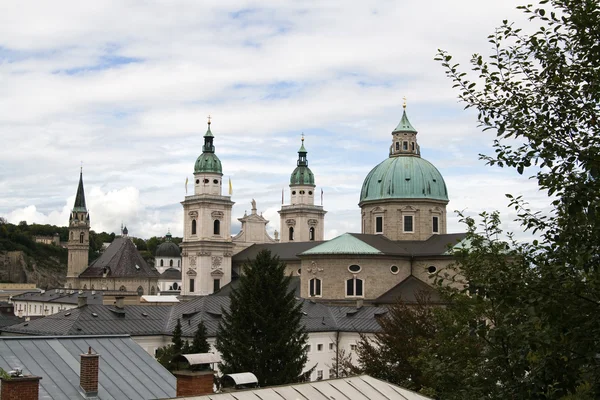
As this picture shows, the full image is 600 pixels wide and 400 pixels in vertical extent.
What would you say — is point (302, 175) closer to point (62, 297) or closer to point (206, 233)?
point (206, 233)

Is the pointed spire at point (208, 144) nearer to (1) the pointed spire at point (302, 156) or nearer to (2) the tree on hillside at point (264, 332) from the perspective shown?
(1) the pointed spire at point (302, 156)

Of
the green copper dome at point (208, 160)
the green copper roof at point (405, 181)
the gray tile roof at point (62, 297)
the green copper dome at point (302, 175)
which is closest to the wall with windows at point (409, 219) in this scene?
the green copper roof at point (405, 181)

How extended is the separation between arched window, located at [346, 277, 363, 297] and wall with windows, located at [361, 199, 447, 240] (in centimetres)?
725

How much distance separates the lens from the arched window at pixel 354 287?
207 feet

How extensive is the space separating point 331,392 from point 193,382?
12.6 feet

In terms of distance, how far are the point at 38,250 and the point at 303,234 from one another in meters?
89.3

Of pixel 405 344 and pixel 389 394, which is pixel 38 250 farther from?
pixel 389 394

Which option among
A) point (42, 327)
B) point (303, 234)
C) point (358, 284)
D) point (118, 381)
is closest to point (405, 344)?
point (118, 381)

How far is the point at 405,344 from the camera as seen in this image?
102ft

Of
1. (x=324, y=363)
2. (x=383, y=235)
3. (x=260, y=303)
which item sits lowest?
(x=324, y=363)

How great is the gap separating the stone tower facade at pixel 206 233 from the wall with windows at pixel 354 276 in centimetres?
3064

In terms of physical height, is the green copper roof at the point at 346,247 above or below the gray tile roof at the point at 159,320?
above

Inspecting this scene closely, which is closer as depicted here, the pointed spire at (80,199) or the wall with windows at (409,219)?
the wall with windows at (409,219)

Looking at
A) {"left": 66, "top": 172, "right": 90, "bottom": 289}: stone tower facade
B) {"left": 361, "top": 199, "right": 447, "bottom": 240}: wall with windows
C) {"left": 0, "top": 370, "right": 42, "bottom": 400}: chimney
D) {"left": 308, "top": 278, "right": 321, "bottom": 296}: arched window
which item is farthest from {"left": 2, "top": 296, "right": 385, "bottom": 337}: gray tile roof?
{"left": 66, "top": 172, "right": 90, "bottom": 289}: stone tower facade
